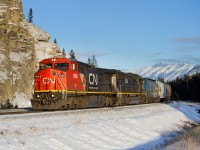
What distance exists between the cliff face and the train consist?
18966mm

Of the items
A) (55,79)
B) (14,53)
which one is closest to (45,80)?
(55,79)

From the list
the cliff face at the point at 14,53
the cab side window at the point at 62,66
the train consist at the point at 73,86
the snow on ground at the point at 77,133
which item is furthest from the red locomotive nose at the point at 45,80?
the cliff face at the point at 14,53

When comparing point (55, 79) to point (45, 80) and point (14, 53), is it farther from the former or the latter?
point (14, 53)

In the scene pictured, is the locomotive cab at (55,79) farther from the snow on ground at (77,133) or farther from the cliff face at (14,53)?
the cliff face at (14,53)

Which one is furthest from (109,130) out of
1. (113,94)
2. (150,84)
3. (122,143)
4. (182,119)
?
(150,84)

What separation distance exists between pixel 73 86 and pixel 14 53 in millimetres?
30030

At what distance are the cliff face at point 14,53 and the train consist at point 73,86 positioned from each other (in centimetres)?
1897

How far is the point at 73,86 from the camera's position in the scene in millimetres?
22938

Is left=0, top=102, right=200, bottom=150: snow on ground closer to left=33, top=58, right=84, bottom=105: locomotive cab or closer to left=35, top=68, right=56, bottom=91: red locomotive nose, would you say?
left=33, top=58, right=84, bottom=105: locomotive cab

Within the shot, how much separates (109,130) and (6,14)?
41.3 metres

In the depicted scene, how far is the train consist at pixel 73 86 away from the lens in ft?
70.0

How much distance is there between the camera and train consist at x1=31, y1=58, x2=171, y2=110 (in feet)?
70.0

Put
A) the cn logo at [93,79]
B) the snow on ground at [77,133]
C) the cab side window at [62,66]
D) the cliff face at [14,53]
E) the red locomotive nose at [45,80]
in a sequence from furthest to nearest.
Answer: the cliff face at [14,53], the cn logo at [93,79], the cab side window at [62,66], the red locomotive nose at [45,80], the snow on ground at [77,133]

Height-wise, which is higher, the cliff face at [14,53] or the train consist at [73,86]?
the cliff face at [14,53]
